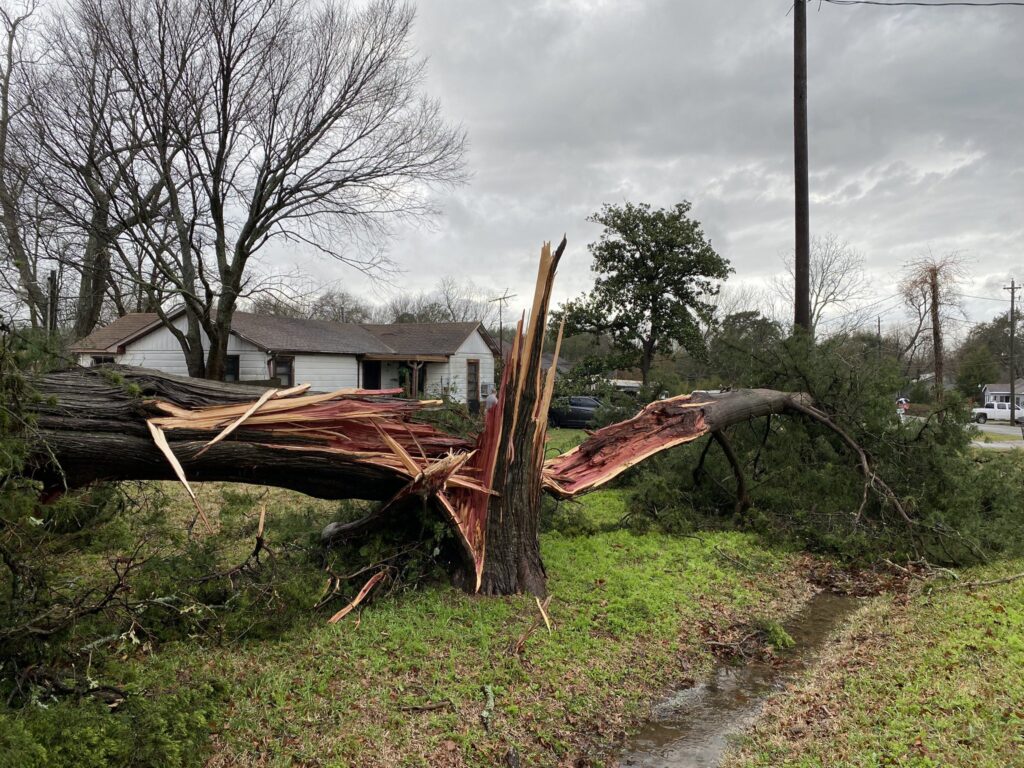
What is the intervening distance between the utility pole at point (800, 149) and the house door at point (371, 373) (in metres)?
14.7

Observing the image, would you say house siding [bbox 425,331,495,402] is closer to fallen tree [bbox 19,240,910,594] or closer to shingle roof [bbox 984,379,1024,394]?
fallen tree [bbox 19,240,910,594]

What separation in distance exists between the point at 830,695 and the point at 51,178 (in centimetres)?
1465

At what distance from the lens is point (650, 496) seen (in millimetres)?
7203

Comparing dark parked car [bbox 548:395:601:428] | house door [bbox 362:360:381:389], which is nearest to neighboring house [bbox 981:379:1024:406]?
dark parked car [bbox 548:395:601:428]

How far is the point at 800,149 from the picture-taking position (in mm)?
10086

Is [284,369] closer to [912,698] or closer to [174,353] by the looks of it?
[174,353]

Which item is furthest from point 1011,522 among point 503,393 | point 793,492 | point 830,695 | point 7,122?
point 7,122

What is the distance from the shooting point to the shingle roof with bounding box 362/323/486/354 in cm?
2212

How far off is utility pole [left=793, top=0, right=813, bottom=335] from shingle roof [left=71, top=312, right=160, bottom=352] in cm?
1651

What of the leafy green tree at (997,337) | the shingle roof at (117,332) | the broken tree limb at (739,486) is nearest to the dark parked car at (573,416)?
the shingle roof at (117,332)

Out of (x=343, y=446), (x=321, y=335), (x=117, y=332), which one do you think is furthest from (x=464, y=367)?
(x=343, y=446)

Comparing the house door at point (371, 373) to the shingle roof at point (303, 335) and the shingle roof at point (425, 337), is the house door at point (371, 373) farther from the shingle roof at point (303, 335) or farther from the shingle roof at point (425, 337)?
the shingle roof at point (425, 337)

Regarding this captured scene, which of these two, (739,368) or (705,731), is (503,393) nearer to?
(705,731)

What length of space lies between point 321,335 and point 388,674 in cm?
1800
